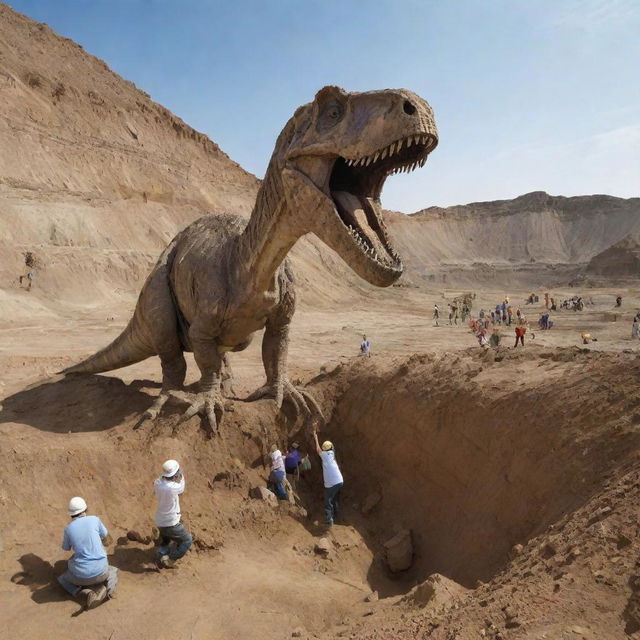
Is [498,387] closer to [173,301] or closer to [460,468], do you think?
[460,468]

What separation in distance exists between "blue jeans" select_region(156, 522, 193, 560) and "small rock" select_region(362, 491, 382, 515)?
6.88 ft

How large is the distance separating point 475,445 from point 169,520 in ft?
9.41

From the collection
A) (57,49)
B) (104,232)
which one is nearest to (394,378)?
(104,232)

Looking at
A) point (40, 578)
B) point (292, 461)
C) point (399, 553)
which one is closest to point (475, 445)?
point (399, 553)

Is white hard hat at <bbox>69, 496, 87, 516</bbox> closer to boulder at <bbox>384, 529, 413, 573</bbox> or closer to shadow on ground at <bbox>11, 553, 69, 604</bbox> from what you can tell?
shadow on ground at <bbox>11, 553, 69, 604</bbox>

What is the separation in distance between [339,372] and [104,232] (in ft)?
78.0

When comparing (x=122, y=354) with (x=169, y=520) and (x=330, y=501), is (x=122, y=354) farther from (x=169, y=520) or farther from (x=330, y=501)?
(x=330, y=501)

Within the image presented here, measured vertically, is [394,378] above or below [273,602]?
above

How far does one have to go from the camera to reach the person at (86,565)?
11.0 ft

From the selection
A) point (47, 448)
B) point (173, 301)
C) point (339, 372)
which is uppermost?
point (173, 301)

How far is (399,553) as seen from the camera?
4.76m

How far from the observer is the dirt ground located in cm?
275

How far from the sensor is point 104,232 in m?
26.8

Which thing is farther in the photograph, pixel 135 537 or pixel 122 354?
pixel 122 354
